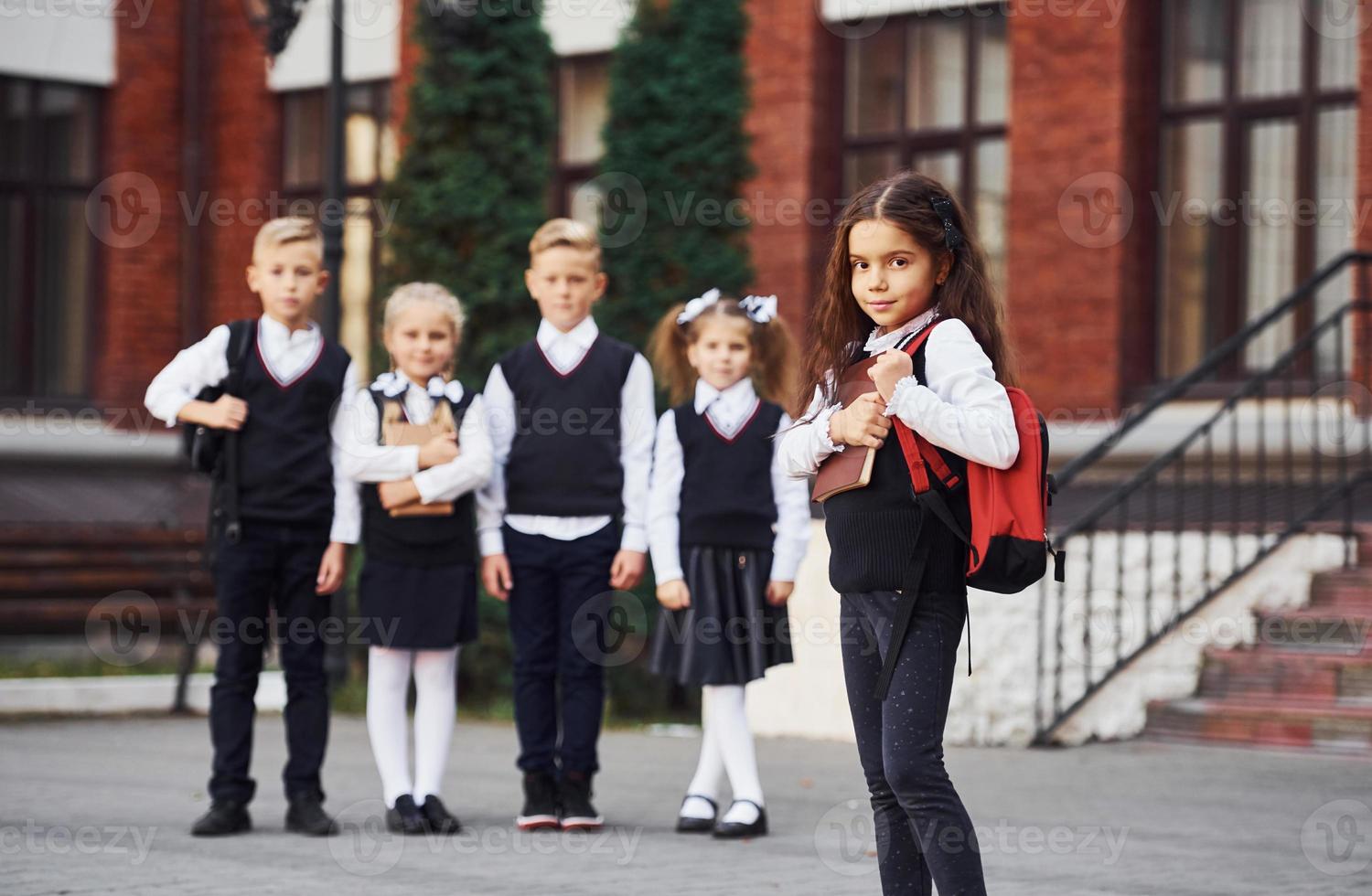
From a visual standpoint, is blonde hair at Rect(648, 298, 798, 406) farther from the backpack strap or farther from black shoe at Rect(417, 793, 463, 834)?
black shoe at Rect(417, 793, 463, 834)

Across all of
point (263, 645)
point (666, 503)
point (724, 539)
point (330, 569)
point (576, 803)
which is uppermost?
point (666, 503)

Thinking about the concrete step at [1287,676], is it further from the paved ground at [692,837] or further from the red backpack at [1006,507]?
the red backpack at [1006,507]

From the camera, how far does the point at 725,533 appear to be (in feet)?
22.4

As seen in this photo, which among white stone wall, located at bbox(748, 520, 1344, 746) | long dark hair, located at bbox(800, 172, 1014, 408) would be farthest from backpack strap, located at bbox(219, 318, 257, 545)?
white stone wall, located at bbox(748, 520, 1344, 746)

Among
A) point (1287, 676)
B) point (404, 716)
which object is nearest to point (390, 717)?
point (404, 716)

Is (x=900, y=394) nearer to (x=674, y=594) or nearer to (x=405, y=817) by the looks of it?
(x=674, y=594)

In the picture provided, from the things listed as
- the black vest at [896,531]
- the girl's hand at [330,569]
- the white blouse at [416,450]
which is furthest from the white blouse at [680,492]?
the black vest at [896,531]

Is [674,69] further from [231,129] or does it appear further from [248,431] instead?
[231,129]

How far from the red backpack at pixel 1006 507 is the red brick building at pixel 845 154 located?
8119 mm

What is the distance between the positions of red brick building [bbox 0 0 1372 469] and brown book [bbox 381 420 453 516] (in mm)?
5874

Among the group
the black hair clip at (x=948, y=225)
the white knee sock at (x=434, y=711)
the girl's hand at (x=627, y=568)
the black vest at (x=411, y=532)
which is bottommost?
the white knee sock at (x=434, y=711)

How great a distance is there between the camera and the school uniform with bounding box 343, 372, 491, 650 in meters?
6.61

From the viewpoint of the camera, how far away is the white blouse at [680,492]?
6789 millimetres

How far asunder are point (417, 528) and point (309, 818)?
40.5 inches
